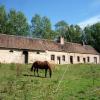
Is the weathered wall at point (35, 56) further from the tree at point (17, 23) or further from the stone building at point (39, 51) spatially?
the tree at point (17, 23)

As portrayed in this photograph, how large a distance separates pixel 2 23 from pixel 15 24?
4.01 meters

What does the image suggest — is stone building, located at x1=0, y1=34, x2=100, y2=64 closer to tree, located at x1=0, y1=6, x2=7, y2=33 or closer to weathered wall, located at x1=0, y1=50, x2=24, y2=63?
weathered wall, located at x1=0, y1=50, x2=24, y2=63

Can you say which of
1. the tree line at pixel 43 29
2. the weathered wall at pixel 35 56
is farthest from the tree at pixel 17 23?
the weathered wall at pixel 35 56

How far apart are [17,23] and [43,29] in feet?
32.3

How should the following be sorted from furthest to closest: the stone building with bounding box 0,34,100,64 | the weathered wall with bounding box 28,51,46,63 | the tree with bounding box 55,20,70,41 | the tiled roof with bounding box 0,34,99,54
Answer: the tree with bounding box 55,20,70,41 < the weathered wall with bounding box 28,51,46,63 < the tiled roof with bounding box 0,34,99,54 < the stone building with bounding box 0,34,100,64

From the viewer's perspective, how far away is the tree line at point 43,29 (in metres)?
71.4

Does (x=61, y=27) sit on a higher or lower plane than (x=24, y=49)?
higher

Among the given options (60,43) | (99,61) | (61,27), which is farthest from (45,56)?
(61,27)

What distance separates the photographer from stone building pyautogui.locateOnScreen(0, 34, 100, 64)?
1633 inches

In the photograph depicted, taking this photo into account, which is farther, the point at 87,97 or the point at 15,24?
the point at 15,24

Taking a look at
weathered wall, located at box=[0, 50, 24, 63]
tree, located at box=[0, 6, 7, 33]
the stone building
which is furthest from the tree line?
weathered wall, located at box=[0, 50, 24, 63]

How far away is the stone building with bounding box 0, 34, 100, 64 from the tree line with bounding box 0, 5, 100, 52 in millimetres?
17736

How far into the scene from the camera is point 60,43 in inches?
2135

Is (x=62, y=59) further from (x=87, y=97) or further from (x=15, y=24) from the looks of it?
(x=87, y=97)
